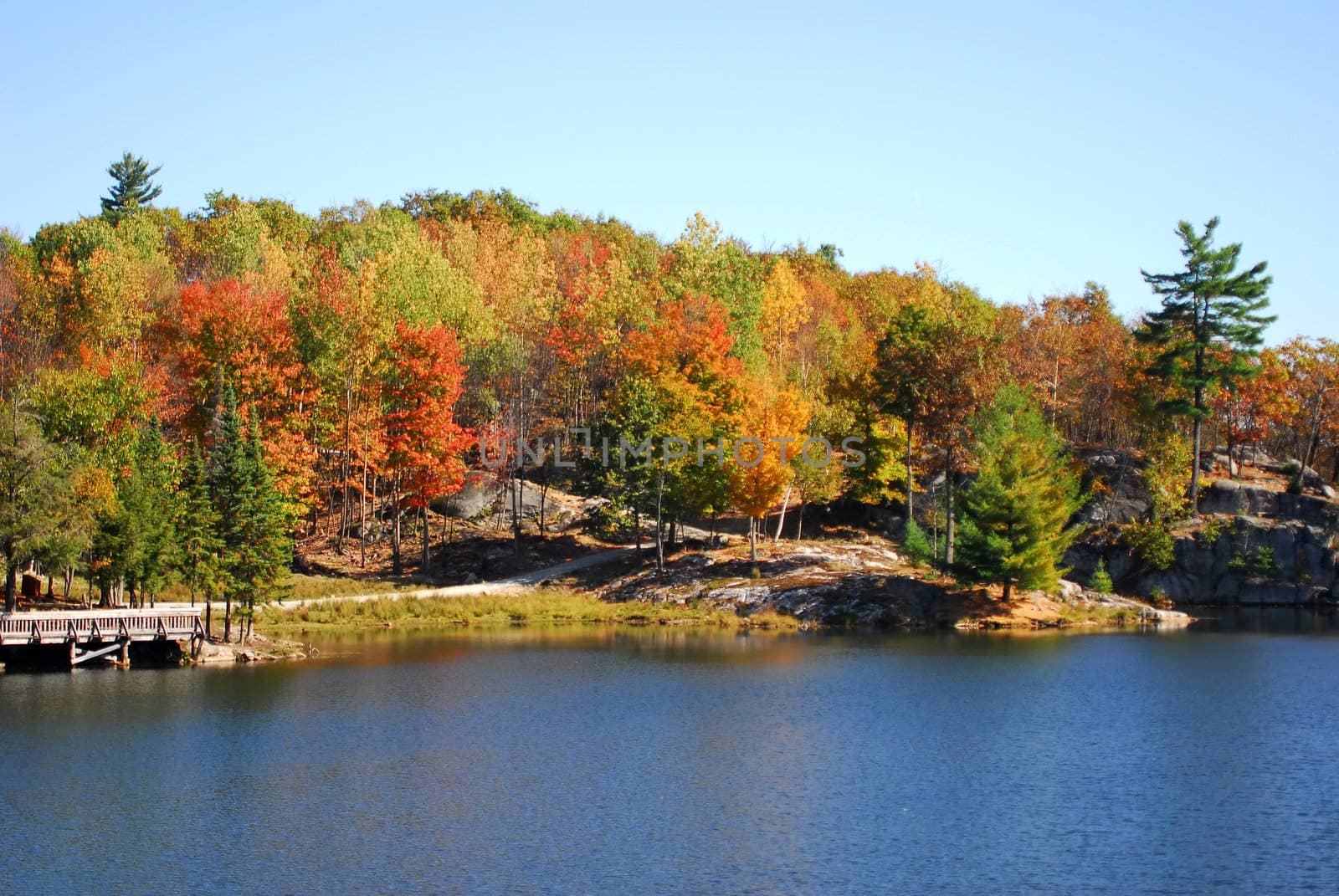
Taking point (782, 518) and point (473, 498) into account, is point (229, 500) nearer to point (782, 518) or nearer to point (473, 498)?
point (473, 498)

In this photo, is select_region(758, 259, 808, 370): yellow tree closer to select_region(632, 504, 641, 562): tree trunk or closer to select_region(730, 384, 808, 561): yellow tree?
select_region(730, 384, 808, 561): yellow tree

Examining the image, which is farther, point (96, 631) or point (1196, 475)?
point (1196, 475)

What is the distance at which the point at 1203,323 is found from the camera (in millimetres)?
80312

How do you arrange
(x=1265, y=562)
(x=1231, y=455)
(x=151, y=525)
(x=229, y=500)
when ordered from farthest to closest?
(x=1231, y=455) → (x=1265, y=562) → (x=229, y=500) → (x=151, y=525)

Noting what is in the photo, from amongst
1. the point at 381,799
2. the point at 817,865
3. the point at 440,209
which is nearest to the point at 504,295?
the point at 440,209

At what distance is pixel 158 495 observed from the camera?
56.1m

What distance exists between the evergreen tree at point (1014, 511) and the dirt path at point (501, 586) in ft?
70.2

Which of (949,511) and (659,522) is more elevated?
(949,511)

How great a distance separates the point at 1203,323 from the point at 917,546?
79.9ft

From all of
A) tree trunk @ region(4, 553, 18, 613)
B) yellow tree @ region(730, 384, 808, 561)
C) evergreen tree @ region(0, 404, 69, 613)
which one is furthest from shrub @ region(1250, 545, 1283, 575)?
tree trunk @ region(4, 553, 18, 613)

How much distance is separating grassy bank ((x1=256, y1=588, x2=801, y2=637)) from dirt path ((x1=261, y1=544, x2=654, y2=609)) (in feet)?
2.30

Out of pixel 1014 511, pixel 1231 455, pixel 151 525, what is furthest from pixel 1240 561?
pixel 151 525

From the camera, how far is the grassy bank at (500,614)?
219 feet

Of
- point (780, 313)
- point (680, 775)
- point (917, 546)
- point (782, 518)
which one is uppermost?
point (780, 313)
